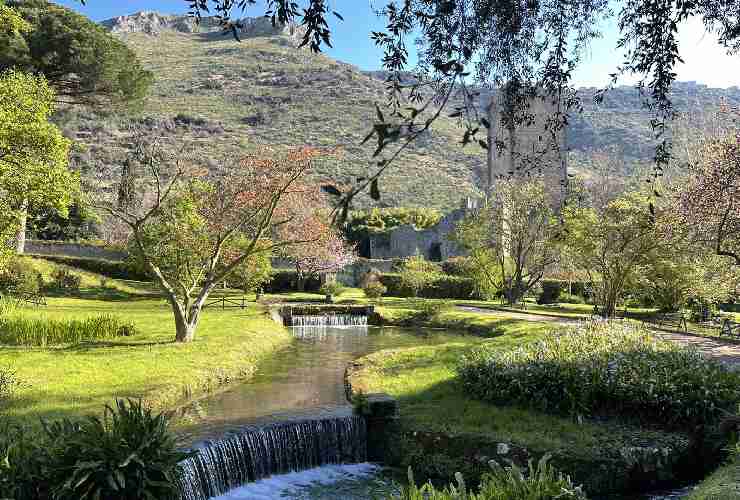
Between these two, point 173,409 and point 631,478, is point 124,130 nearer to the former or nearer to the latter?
point 173,409

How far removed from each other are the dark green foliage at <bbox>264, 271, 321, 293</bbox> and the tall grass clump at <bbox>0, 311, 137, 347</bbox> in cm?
2247

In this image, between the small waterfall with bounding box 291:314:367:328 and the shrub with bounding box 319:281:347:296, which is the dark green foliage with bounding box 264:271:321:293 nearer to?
the shrub with bounding box 319:281:347:296

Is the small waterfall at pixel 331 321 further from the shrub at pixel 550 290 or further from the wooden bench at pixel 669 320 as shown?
the shrub at pixel 550 290

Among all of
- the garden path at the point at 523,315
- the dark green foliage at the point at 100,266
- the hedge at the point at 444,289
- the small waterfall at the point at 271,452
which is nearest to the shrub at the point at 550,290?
the hedge at the point at 444,289

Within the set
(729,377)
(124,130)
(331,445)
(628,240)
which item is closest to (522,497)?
(331,445)

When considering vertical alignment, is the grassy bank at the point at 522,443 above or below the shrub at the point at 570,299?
below

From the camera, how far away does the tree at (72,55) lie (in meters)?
34.0

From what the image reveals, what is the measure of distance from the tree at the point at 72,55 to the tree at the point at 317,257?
15493mm

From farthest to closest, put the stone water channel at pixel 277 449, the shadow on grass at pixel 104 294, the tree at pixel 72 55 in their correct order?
the tree at pixel 72 55, the shadow on grass at pixel 104 294, the stone water channel at pixel 277 449

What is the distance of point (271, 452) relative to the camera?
9.31 metres

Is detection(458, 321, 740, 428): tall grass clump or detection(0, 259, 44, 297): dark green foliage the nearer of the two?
detection(458, 321, 740, 428): tall grass clump

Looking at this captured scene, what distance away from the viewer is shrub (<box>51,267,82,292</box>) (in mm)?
30328

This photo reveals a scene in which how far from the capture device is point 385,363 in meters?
15.5

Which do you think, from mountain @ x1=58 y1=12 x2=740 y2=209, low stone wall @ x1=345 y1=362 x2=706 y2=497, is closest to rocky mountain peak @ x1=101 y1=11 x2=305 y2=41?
mountain @ x1=58 y1=12 x2=740 y2=209
